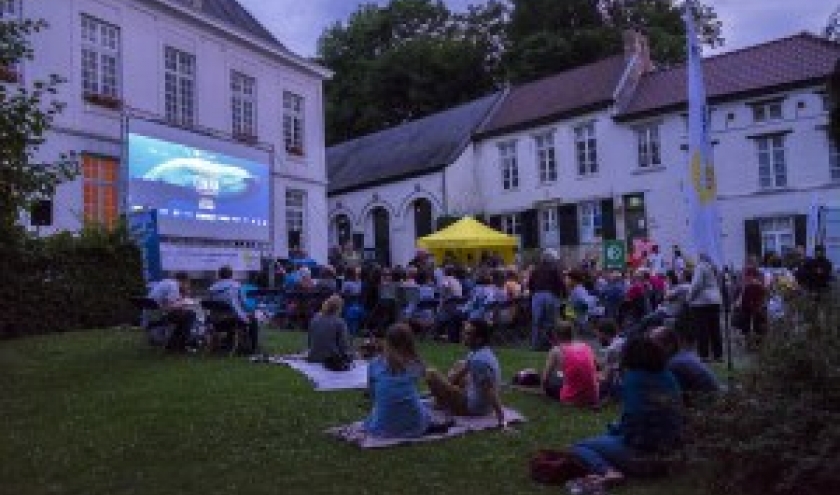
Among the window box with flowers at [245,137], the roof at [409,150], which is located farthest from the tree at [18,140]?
the roof at [409,150]

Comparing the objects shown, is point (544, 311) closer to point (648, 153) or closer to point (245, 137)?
point (245, 137)

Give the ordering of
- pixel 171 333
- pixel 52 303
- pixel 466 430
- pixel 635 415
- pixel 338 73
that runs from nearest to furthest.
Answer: pixel 635 415, pixel 466 430, pixel 171 333, pixel 52 303, pixel 338 73

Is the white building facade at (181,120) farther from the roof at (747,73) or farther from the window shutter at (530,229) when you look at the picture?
the roof at (747,73)

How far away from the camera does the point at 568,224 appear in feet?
119

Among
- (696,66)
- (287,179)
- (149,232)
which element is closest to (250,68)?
(287,179)

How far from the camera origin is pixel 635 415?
21.9 feet

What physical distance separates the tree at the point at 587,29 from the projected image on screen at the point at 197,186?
24.2m

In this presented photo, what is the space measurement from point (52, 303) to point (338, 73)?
1521 inches

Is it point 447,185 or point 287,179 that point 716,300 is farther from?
point 447,185

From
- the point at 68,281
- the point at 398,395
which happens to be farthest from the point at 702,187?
the point at 68,281

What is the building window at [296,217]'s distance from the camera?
1131 inches

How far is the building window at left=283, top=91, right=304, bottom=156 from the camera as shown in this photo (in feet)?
94.4

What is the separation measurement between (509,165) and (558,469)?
107 feet

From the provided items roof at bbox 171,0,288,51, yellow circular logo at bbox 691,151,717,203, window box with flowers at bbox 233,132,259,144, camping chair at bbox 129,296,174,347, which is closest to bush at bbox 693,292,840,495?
yellow circular logo at bbox 691,151,717,203
